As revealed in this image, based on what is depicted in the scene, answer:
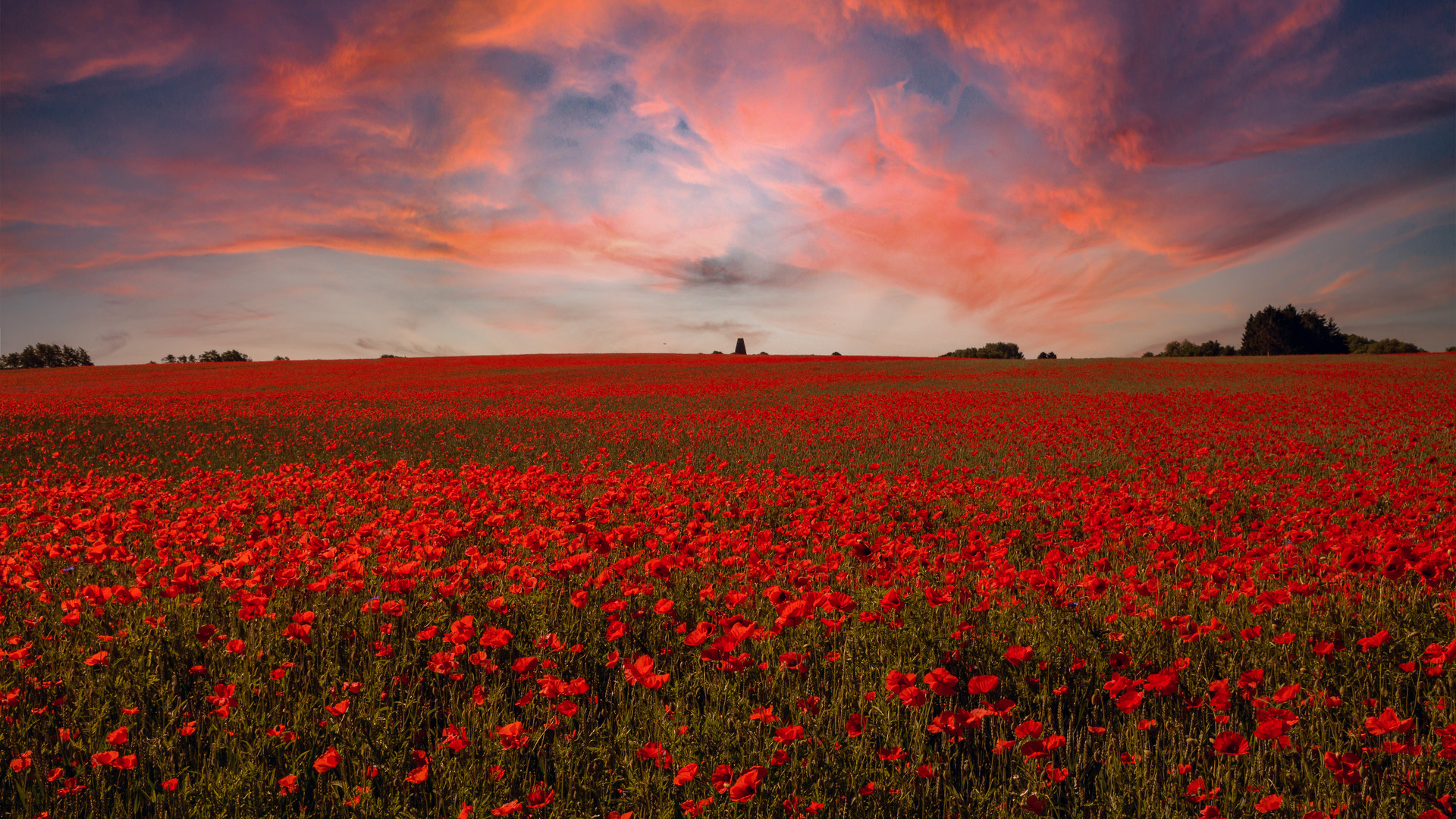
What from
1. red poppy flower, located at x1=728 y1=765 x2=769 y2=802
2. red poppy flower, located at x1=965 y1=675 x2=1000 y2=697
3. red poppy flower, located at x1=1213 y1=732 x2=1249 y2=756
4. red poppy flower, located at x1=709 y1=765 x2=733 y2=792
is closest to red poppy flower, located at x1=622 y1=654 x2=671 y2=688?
red poppy flower, located at x1=709 y1=765 x2=733 y2=792

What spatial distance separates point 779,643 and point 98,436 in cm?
1831

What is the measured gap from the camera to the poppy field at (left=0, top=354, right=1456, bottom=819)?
249cm

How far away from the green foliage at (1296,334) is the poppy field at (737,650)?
89.9m

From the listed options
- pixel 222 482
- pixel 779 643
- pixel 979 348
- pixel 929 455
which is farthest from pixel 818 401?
pixel 979 348

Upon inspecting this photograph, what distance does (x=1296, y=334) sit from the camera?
7606 cm

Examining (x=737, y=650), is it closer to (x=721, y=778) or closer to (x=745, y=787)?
(x=721, y=778)

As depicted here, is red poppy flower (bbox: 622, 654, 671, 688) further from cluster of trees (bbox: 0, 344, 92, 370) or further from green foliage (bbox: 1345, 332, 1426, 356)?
cluster of trees (bbox: 0, 344, 92, 370)

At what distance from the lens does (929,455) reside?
36.8 ft

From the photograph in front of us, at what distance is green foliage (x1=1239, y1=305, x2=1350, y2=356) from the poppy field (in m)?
89.9

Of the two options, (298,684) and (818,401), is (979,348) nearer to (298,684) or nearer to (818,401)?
(818,401)

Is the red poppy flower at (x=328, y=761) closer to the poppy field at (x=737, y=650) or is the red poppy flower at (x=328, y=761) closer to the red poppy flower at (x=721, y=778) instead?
the poppy field at (x=737, y=650)

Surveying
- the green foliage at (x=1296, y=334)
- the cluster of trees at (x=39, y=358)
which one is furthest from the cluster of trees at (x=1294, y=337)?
the cluster of trees at (x=39, y=358)

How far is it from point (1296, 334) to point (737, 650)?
333 feet

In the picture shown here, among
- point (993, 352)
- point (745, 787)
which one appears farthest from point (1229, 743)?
point (993, 352)
